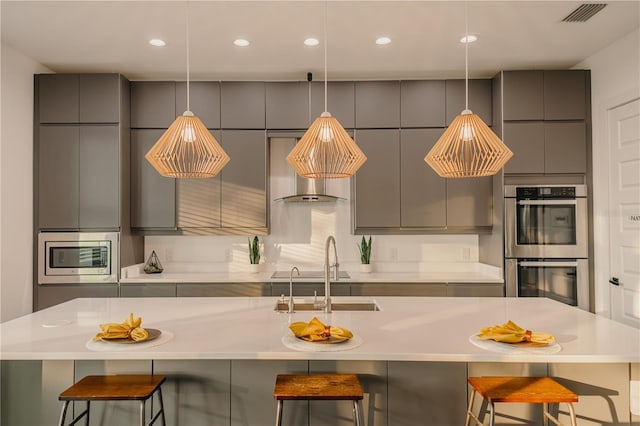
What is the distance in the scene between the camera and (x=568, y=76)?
12.6 ft

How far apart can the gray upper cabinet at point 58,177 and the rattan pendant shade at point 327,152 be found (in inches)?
104

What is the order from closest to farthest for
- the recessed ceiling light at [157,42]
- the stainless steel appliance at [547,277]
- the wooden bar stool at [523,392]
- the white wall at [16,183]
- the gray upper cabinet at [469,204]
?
1. the wooden bar stool at [523,392]
2. the recessed ceiling light at [157,42]
3. the white wall at [16,183]
4. the stainless steel appliance at [547,277]
5. the gray upper cabinet at [469,204]

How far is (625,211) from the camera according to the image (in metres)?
3.36

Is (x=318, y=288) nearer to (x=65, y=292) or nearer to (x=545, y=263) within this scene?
(x=545, y=263)

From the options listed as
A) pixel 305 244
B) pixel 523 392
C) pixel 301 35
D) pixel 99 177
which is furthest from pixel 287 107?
pixel 523 392

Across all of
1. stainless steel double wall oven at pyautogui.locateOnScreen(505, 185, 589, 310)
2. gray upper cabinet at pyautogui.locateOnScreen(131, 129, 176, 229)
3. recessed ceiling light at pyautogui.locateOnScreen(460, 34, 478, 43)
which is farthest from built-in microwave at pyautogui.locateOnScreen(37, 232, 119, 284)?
stainless steel double wall oven at pyautogui.locateOnScreen(505, 185, 589, 310)

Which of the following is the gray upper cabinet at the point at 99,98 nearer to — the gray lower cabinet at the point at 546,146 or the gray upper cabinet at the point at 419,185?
the gray upper cabinet at the point at 419,185

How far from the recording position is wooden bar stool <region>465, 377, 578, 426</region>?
5.55 feet

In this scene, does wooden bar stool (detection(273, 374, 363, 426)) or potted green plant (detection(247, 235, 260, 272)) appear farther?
potted green plant (detection(247, 235, 260, 272))

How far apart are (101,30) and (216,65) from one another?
97 centimetres

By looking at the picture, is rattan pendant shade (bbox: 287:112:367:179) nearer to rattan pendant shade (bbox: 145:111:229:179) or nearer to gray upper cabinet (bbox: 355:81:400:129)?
rattan pendant shade (bbox: 145:111:229:179)

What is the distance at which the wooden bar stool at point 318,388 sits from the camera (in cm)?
171

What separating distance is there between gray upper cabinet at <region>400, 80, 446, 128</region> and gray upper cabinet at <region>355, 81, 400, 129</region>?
0.06 metres

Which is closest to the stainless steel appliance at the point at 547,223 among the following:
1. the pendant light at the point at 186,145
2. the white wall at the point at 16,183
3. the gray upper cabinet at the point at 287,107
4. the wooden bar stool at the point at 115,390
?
the gray upper cabinet at the point at 287,107
